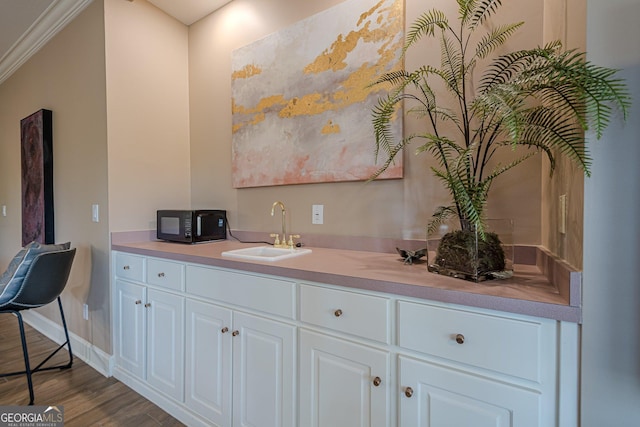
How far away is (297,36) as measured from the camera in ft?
6.19

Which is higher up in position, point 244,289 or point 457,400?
point 244,289

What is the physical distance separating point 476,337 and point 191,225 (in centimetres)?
175

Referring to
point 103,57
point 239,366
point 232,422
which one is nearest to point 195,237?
point 239,366

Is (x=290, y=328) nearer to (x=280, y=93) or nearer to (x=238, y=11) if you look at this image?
(x=280, y=93)

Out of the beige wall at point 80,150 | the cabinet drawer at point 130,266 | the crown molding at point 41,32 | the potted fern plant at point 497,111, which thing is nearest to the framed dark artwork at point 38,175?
the beige wall at point 80,150

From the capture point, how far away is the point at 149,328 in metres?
1.82

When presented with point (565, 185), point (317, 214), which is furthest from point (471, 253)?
point (317, 214)

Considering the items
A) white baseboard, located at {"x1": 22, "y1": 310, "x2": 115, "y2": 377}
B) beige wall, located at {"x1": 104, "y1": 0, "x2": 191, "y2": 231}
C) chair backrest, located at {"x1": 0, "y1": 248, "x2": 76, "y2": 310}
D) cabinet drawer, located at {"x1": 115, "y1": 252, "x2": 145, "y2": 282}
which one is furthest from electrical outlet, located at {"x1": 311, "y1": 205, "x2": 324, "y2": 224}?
white baseboard, located at {"x1": 22, "y1": 310, "x2": 115, "y2": 377}

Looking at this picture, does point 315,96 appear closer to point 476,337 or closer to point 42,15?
point 476,337

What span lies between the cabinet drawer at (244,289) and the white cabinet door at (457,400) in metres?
0.50

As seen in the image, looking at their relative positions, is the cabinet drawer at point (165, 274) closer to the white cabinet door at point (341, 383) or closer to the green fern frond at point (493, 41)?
the white cabinet door at point (341, 383)

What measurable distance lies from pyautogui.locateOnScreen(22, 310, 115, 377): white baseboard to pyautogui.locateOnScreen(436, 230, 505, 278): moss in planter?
2310 millimetres

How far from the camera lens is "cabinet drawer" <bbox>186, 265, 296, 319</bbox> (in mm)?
1234

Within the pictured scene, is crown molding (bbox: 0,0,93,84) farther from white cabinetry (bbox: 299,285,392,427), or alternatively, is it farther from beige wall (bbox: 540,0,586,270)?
beige wall (bbox: 540,0,586,270)
